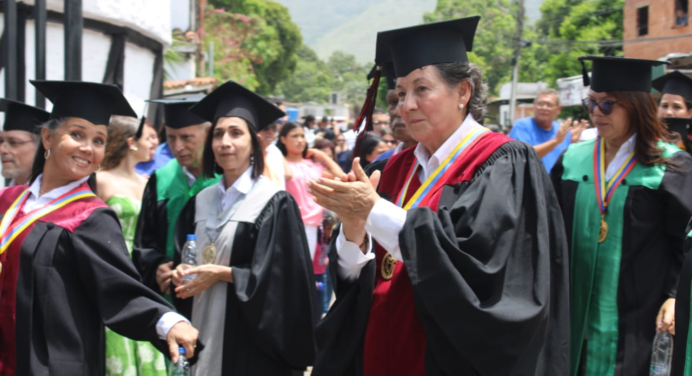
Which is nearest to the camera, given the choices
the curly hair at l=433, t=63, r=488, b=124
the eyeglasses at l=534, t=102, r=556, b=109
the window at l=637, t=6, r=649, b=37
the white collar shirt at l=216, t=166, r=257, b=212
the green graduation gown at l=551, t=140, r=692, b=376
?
the curly hair at l=433, t=63, r=488, b=124

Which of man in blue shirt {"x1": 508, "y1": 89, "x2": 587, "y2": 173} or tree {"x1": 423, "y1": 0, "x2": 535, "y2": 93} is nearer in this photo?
man in blue shirt {"x1": 508, "y1": 89, "x2": 587, "y2": 173}

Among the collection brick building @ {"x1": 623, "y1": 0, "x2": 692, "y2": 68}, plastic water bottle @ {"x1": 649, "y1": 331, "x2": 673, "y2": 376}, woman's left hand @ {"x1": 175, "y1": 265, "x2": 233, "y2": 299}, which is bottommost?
plastic water bottle @ {"x1": 649, "y1": 331, "x2": 673, "y2": 376}

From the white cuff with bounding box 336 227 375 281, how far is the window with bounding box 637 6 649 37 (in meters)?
32.0

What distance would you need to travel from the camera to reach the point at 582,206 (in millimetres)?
4234

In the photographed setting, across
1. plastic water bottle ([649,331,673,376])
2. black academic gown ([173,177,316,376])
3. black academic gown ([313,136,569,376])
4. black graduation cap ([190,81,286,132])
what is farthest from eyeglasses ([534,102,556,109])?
black academic gown ([313,136,569,376])

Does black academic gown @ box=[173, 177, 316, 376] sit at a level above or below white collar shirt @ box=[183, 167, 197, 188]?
below

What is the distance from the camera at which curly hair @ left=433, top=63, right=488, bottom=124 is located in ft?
→ 9.93

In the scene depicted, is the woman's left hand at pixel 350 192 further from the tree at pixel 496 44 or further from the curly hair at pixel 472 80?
the tree at pixel 496 44

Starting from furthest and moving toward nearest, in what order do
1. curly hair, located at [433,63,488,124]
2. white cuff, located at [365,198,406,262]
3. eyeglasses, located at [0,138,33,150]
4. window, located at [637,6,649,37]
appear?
1. window, located at [637,6,649,37]
2. eyeglasses, located at [0,138,33,150]
3. curly hair, located at [433,63,488,124]
4. white cuff, located at [365,198,406,262]

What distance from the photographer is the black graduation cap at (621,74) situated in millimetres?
4172

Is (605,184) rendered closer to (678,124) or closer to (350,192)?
(678,124)

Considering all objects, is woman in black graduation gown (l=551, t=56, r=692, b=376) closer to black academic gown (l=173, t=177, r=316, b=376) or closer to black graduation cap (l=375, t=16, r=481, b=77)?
black graduation cap (l=375, t=16, r=481, b=77)

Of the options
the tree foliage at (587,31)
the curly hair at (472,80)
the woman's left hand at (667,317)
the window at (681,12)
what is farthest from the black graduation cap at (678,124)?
the tree foliage at (587,31)

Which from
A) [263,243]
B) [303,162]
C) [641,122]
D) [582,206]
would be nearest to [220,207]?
[263,243]
